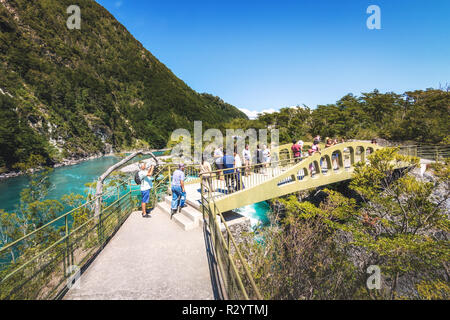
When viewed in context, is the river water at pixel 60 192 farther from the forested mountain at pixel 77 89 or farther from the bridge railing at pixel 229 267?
the bridge railing at pixel 229 267

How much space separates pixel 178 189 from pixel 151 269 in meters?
2.62

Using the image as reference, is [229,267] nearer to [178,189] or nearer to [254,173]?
[178,189]

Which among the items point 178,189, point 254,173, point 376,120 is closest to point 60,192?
point 178,189

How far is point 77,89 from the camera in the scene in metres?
79.7

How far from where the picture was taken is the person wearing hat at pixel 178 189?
583 centimetres

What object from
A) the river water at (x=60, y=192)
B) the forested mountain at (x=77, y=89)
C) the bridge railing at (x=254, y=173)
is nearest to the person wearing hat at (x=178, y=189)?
the bridge railing at (x=254, y=173)

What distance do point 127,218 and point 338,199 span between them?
11755mm

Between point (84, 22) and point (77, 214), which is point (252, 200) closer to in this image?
point (77, 214)

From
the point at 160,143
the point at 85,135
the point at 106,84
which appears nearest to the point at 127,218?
the point at 85,135

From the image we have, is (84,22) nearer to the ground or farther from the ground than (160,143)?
farther from the ground

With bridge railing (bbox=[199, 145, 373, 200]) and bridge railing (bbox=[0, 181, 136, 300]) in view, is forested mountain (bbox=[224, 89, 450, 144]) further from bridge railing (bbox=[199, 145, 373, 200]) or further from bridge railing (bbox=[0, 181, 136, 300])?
bridge railing (bbox=[0, 181, 136, 300])

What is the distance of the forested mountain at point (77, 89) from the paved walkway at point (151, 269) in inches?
1608

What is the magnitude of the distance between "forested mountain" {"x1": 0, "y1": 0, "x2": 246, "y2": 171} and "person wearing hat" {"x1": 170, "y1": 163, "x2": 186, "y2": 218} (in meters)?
40.2
